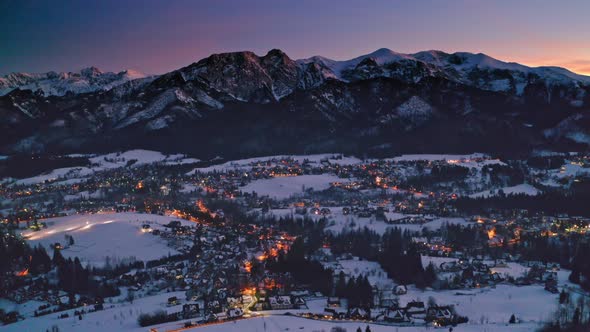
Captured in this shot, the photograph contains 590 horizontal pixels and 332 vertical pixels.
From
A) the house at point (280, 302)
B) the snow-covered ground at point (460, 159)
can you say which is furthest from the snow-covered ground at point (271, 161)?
the house at point (280, 302)

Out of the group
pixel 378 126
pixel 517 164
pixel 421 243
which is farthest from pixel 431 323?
pixel 378 126

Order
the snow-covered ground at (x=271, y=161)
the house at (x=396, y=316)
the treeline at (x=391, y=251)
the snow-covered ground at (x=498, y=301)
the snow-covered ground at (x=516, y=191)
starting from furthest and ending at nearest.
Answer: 1. the snow-covered ground at (x=271, y=161)
2. the snow-covered ground at (x=516, y=191)
3. the treeline at (x=391, y=251)
4. the snow-covered ground at (x=498, y=301)
5. the house at (x=396, y=316)

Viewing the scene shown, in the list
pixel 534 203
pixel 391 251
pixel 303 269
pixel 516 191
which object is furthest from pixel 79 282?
pixel 516 191

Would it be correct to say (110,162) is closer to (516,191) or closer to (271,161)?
(271,161)

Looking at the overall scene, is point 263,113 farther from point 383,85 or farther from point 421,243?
point 421,243

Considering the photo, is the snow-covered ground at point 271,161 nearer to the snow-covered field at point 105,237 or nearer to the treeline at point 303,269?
the snow-covered field at point 105,237
